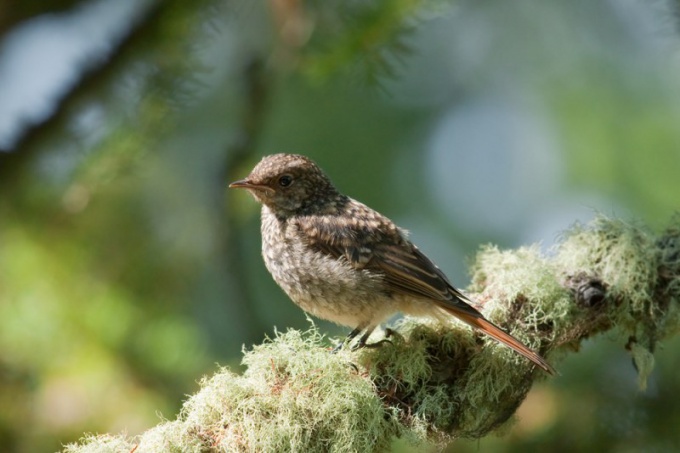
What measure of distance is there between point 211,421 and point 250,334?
1889 millimetres

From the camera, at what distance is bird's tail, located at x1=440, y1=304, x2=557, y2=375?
312 centimetres

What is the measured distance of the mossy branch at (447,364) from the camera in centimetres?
271

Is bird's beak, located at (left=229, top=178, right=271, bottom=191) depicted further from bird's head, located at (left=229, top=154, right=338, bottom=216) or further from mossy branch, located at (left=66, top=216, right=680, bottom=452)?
mossy branch, located at (left=66, top=216, right=680, bottom=452)

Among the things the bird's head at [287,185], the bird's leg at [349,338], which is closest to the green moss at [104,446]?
the bird's leg at [349,338]

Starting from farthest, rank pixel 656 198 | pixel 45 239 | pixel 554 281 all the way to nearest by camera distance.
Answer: pixel 656 198 < pixel 45 239 < pixel 554 281

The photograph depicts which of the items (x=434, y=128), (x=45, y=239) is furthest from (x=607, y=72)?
(x=45, y=239)

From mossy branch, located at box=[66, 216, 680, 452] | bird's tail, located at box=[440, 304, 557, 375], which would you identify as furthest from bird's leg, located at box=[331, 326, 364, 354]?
bird's tail, located at box=[440, 304, 557, 375]

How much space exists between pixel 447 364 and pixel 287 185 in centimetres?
152

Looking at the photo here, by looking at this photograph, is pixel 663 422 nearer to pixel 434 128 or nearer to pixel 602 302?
pixel 602 302

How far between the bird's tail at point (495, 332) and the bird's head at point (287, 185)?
46.7 inches

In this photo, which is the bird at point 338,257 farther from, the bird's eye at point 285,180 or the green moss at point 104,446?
the green moss at point 104,446

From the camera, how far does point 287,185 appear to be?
4.37m

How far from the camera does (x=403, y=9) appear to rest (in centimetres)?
347

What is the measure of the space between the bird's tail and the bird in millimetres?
28
